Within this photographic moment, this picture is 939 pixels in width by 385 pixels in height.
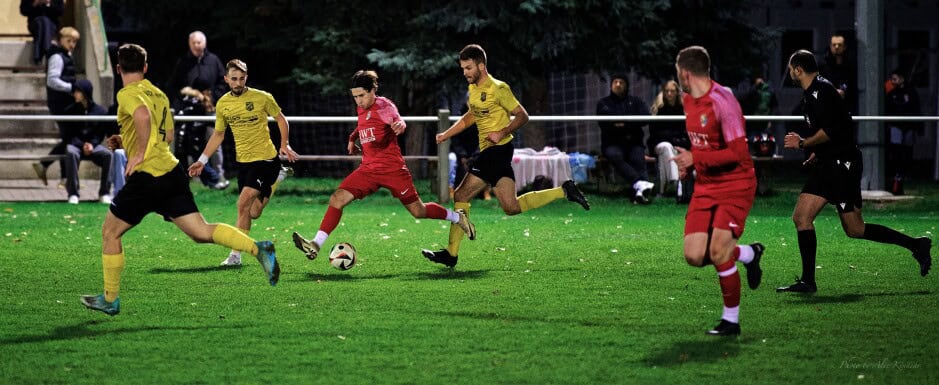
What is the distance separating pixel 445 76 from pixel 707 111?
52.2ft

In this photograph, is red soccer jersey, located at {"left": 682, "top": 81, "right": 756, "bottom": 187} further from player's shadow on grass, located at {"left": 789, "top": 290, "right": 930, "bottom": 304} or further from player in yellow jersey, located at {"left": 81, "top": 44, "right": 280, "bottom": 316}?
player in yellow jersey, located at {"left": 81, "top": 44, "right": 280, "bottom": 316}

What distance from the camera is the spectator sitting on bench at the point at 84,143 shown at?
2027 cm

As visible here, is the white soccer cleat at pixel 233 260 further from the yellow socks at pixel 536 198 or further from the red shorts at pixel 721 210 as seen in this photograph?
the red shorts at pixel 721 210

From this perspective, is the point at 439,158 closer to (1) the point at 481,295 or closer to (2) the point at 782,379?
(1) the point at 481,295

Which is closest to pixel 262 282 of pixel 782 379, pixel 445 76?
pixel 782 379

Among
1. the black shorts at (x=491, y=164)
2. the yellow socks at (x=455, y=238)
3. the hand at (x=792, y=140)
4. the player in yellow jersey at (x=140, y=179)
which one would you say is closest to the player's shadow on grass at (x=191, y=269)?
the yellow socks at (x=455, y=238)

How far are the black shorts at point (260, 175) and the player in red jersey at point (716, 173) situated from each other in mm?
5005

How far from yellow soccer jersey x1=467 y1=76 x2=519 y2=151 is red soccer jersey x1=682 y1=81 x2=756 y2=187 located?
3683 mm

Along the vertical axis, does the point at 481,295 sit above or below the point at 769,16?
below

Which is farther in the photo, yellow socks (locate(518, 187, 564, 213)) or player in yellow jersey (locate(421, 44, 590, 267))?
yellow socks (locate(518, 187, 564, 213))

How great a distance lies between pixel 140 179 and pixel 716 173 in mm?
3792

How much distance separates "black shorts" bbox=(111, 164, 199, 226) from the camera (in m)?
9.76

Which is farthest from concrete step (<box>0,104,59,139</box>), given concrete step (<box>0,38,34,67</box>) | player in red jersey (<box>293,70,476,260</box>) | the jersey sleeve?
the jersey sleeve

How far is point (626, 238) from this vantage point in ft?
51.3
